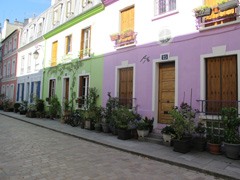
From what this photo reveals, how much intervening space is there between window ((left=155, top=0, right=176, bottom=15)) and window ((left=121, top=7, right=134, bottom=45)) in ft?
4.79

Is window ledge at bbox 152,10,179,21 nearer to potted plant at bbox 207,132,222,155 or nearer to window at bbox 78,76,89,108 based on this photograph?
potted plant at bbox 207,132,222,155

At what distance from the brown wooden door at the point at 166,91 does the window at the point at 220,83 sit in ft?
4.50

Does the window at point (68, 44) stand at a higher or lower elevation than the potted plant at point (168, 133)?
higher

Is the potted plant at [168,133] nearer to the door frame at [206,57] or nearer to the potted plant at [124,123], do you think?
the door frame at [206,57]

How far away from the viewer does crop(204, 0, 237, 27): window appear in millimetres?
6043

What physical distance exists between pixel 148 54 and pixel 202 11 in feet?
8.52

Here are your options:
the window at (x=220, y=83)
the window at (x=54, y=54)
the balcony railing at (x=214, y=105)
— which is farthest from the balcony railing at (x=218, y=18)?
the window at (x=54, y=54)

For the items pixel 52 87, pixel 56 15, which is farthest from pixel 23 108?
pixel 56 15

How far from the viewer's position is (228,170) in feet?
14.4

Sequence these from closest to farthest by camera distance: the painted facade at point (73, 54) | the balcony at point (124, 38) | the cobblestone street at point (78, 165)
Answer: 1. the cobblestone street at point (78, 165)
2. the balcony at point (124, 38)
3. the painted facade at point (73, 54)

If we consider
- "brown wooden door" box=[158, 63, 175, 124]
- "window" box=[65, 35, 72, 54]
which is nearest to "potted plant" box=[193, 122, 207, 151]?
"brown wooden door" box=[158, 63, 175, 124]

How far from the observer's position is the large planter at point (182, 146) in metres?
5.68

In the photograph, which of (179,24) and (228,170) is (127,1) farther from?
(228,170)

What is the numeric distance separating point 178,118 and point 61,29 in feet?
38.2
